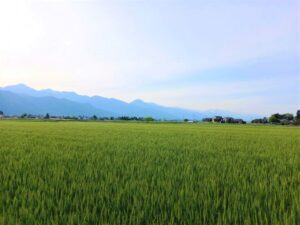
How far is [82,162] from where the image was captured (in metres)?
5.15

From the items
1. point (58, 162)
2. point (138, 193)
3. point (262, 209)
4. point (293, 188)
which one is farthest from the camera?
point (58, 162)

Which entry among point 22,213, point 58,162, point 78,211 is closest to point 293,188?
point 78,211

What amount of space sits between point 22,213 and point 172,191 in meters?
1.43

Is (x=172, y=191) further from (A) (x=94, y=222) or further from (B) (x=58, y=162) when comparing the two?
(B) (x=58, y=162)

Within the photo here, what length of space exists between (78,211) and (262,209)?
5.15 ft

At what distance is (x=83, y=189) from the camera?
3.15 meters

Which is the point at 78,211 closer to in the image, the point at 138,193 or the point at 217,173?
the point at 138,193

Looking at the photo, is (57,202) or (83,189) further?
(83,189)

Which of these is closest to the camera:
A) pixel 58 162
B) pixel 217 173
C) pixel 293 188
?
pixel 293 188

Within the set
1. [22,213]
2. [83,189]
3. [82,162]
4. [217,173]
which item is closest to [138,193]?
[83,189]

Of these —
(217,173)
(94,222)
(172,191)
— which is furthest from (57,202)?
(217,173)

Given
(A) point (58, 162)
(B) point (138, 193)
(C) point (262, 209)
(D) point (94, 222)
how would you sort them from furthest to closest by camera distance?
(A) point (58, 162)
(B) point (138, 193)
(C) point (262, 209)
(D) point (94, 222)

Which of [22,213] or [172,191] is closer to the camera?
[22,213]

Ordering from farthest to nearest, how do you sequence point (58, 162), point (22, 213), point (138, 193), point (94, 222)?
point (58, 162)
point (138, 193)
point (22, 213)
point (94, 222)
